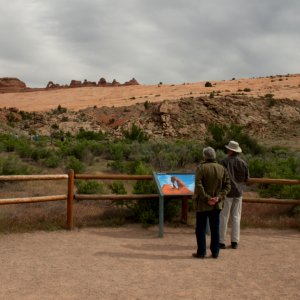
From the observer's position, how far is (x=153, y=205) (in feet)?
31.1

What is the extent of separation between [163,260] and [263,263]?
1417 millimetres

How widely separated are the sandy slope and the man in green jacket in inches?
→ 1890

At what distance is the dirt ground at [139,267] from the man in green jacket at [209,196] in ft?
0.89

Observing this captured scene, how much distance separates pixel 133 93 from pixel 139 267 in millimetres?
64687

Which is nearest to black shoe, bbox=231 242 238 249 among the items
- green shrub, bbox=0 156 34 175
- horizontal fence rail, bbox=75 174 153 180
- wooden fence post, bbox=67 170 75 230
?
horizontal fence rail, bbox=75 174 153 180

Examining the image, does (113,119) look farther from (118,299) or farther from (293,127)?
(118,299)

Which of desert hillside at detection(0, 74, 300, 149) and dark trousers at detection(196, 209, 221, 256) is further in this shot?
desert hillside at detection(0, 74, 300, 149)

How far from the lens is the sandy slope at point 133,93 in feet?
193

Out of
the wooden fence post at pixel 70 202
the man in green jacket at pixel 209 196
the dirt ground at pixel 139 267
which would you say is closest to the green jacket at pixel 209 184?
the man in green jacket at pixel 209 196

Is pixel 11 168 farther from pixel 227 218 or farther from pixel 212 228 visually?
pixel 212 228

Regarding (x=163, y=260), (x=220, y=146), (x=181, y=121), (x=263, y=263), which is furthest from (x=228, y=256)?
(x=181, y=121)

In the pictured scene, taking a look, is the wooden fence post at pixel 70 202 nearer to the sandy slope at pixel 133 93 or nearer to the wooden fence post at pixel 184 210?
the wooden fence post at pixel 184 210

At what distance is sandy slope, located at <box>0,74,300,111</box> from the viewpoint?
58.7 metres

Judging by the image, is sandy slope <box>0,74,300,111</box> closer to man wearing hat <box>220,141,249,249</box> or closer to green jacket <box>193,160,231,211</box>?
man wearing hat <box>220,141,249,249</box>
